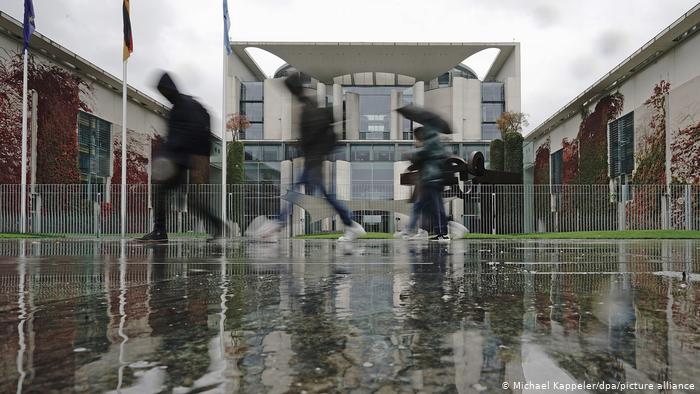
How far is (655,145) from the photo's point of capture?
921 inches

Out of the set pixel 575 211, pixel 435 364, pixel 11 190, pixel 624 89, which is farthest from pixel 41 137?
pixel 624 89

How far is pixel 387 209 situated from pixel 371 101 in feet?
59.8

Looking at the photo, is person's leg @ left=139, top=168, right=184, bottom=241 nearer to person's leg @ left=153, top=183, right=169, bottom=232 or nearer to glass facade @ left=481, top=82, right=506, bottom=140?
person's leg @ left=153, top=183, right=169, bottom=232

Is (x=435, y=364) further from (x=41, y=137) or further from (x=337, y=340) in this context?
(x=41, y=137)

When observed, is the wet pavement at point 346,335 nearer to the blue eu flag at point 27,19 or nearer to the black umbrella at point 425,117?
the black umbrella at point 425,117

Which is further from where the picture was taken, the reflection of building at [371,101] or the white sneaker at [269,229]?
the reflection of building at [371,101]

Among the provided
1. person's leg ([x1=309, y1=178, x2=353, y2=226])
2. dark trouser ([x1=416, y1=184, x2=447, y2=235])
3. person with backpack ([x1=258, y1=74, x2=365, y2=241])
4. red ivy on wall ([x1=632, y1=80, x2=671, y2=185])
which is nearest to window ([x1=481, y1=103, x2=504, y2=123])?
red ivy on wall ([x1=632, y1=80, x2=671, y2=185])

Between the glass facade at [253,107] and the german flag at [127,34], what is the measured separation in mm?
23952

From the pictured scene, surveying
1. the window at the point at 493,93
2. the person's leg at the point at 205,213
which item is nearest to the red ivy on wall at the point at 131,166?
the person's leg at the point at 205,213

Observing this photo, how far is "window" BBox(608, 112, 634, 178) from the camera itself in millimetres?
26281

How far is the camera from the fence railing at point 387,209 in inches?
808

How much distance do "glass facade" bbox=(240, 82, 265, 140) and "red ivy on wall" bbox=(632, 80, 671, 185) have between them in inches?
1149

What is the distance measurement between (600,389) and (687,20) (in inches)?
931

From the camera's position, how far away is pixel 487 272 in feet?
13.0
